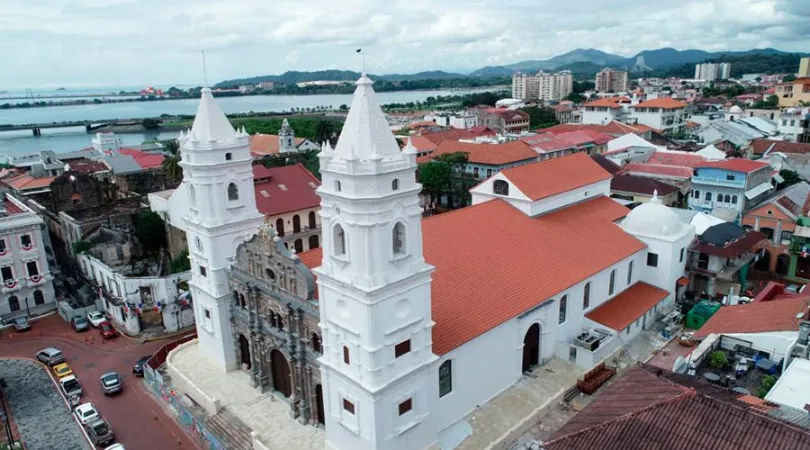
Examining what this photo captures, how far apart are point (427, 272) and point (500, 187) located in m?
15.7

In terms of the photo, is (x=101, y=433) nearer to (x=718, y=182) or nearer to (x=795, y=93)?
(x=718, y=182)

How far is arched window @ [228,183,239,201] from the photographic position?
29734 millimetres

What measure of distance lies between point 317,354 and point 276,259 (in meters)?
4.84

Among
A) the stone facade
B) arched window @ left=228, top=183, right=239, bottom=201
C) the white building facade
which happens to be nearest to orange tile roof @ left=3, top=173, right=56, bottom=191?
the white building facade

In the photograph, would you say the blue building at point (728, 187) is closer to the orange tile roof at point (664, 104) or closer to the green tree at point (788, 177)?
the green tree at point (788, 177)

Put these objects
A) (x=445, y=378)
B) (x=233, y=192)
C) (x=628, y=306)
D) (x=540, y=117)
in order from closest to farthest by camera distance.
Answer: (x=445, y=378)
(x=233, y=192)
(x=628, y=306)
(x=540, y=117)

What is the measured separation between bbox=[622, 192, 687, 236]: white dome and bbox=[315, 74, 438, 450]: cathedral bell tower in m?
21.2

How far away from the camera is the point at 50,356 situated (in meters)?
36.1

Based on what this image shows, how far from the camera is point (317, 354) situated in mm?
24859

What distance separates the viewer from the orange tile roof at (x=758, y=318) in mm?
25391

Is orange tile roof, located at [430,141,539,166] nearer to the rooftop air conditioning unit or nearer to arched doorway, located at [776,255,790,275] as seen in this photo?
arched doorway, located at [776,255,790,275]

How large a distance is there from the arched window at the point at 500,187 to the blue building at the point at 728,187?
25.5 m

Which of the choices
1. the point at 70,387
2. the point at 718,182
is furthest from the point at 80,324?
the point at 718,182

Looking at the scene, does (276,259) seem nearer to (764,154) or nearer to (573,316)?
(573,316)
